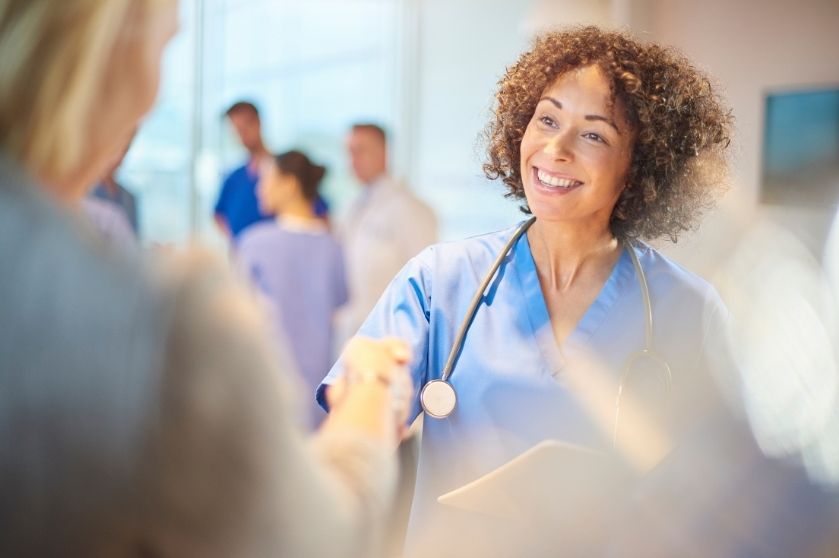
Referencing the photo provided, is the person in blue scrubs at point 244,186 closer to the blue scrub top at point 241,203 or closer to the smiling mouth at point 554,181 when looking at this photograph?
the blue scrub top at point 241,203

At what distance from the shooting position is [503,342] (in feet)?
2.81

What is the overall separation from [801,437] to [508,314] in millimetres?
425

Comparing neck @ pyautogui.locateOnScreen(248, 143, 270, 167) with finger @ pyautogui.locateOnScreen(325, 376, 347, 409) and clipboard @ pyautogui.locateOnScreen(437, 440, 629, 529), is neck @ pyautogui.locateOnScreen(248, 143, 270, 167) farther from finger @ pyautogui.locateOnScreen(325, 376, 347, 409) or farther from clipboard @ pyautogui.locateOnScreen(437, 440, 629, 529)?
clipboard @ pyautogui.locateOnScreen(437, 440, 629, 529)

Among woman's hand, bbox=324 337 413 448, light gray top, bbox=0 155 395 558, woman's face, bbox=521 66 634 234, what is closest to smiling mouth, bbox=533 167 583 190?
woman's face, bbox=521 66 634 234

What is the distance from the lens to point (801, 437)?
1.02 m

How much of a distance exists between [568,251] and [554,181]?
8 centimetres

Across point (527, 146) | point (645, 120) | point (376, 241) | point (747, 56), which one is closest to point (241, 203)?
point (376, 241)

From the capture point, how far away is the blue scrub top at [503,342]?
2.78 ft

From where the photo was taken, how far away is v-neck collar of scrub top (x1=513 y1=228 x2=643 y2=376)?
866 millimetres

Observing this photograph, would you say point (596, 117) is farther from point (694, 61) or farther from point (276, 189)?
point (276, 189)

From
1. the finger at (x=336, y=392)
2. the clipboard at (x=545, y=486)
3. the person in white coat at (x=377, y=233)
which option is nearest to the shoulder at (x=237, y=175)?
the person in white coat at (x=377, y=233)

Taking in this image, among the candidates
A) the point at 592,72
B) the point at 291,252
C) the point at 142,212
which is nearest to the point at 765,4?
the point at 592,72

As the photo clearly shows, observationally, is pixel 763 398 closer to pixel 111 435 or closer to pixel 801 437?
pixel 801 437

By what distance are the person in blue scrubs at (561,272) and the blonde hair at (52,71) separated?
36cm
